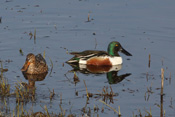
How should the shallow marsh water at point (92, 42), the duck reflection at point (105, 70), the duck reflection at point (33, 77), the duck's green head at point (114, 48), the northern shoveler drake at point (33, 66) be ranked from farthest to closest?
the duck's green head at point (114, 48) < the northern shoveler drake at point (33, 66) < the duck reflection at point (105, 70) < the duck reflection at point (33, 77) < the shallow marsh water at point (92, 42)

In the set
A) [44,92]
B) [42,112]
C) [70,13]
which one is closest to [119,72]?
[44,92]

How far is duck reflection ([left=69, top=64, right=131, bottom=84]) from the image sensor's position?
11.2m

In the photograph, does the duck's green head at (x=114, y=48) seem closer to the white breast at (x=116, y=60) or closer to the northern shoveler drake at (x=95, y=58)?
the northern shoveler drake at (x=95, y=58)

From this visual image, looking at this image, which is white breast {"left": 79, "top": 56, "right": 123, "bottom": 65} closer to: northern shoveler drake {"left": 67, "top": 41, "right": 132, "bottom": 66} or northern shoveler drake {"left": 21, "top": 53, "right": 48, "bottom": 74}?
northern shoveler drake {"left": 67, "top": 41, "right": 132, "bottom": 66}

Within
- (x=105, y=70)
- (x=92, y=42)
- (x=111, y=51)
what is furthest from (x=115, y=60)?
(x=92, y=42)

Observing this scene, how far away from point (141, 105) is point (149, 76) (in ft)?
7.01

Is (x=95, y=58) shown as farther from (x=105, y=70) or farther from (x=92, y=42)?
(x=92, y=42)

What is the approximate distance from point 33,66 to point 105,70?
6.57ft

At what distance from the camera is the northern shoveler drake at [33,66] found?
11414 millimetres

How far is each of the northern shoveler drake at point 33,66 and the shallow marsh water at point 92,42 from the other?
0.88 feet

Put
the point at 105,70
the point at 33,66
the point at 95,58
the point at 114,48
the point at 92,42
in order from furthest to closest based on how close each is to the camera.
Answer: the point at 92,42
the point at 114,48
the point at 95,58
the point at 105,70
the point at 33,66

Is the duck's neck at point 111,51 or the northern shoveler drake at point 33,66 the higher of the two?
the duck's neck at point 111,51

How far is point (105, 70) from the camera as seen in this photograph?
39.5 feet

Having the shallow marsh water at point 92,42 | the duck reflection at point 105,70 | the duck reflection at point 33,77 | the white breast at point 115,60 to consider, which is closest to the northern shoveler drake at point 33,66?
the duck reflection at point 33,77
